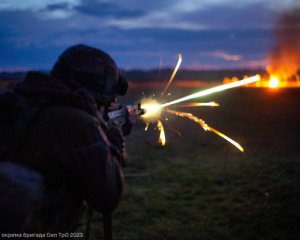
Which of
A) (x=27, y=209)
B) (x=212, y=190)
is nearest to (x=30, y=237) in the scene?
(x=27, y=209)

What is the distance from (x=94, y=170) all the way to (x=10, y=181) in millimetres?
620

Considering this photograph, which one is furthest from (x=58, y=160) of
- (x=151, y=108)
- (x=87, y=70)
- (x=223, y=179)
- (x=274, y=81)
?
(x=274, y=81)

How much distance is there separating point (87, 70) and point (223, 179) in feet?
24.8

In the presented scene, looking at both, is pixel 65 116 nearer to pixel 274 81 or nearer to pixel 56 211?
pixel 56 211

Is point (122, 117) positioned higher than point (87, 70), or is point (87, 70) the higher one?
point (87, 70)

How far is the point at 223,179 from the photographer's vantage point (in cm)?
1010

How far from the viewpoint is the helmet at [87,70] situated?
3.31 metres

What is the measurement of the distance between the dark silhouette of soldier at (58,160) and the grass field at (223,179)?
14.0 ft

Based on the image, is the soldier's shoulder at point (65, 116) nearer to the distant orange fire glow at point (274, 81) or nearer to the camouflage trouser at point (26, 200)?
the camouflage trouser at point (26, 200)

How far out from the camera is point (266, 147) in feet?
45.7

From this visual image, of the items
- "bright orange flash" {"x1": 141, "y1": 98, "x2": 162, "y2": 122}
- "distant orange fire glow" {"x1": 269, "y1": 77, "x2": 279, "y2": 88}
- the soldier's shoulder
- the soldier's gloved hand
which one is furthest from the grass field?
the soldier's shoulder

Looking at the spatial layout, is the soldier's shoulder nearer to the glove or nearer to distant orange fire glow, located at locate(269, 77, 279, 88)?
the glove

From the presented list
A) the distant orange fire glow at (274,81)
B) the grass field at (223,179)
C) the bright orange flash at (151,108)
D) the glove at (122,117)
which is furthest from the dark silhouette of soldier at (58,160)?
the distant orange fire glow at (274,81)

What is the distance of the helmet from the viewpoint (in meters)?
3.31
